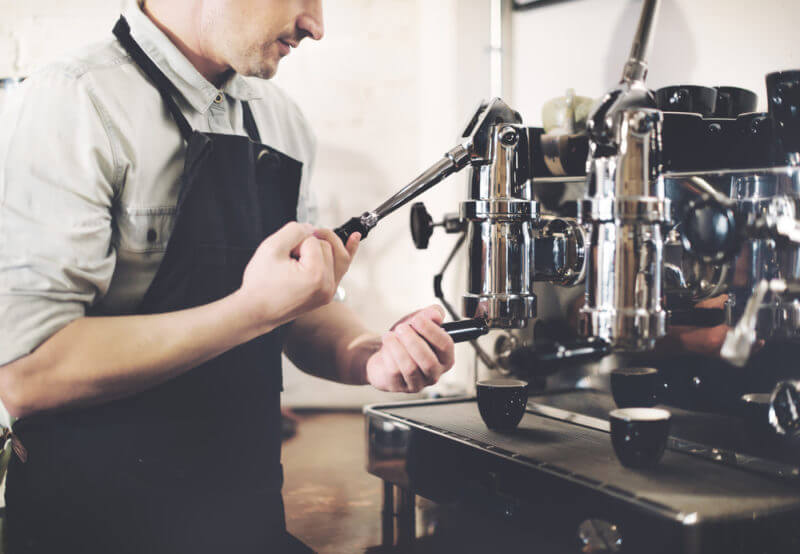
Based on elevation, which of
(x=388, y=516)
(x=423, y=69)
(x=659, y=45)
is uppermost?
(x=423, y=69)

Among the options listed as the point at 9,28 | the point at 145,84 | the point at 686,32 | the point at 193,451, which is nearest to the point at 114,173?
the point at 145,84

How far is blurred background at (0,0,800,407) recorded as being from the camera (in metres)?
1.15

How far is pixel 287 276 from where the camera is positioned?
30.0 inches

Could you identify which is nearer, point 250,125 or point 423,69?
point 250,125

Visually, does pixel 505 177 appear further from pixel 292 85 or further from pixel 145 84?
pixel 292 85

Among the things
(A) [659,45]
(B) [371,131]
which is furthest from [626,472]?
(B) [371,131]

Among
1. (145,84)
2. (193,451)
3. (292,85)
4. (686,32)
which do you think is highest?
(292,85)

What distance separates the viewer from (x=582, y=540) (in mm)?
556

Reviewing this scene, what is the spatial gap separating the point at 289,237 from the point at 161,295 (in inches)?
9.9

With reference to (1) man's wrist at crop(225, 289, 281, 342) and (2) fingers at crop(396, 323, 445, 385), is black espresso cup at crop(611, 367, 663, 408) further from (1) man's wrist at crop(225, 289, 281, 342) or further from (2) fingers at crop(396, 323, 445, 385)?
(1) man's wrist at crop(225, 289, 281, 342)

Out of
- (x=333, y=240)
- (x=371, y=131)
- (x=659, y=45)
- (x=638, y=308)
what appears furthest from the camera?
(x=371, y=131)

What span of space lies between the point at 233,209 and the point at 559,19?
0.81 m

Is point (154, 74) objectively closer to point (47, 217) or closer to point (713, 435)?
point (47, 217)

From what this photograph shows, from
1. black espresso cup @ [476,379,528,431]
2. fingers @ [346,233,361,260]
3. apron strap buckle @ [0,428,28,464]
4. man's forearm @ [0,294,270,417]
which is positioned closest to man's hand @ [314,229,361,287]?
fingers @ [346,233,361,260]
